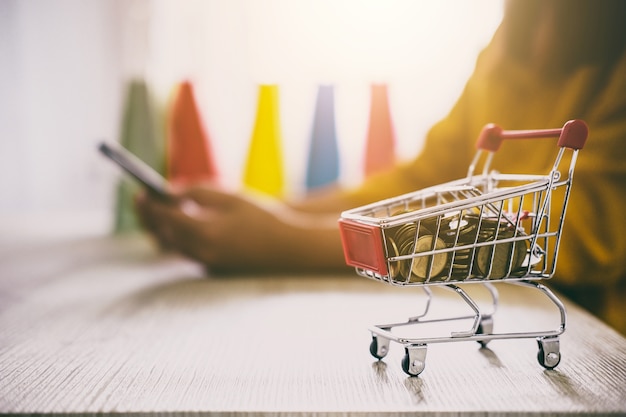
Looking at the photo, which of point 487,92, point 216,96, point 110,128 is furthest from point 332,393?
point 110,128

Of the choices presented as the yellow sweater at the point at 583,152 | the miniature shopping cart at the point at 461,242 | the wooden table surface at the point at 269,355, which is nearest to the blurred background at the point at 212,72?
the yellow sweater at the point at 583,152

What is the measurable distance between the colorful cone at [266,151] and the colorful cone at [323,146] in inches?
2.9

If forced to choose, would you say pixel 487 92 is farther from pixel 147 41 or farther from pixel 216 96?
pixel 147 41

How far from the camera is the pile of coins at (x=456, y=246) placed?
1.45 feet

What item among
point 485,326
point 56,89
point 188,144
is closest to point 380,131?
point 188,144

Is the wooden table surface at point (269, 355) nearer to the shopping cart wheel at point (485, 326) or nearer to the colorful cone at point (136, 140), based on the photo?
the shopping cart wheel at point (485, 326)

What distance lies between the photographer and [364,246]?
45cm

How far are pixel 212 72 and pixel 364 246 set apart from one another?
124cm

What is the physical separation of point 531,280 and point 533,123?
392 mm

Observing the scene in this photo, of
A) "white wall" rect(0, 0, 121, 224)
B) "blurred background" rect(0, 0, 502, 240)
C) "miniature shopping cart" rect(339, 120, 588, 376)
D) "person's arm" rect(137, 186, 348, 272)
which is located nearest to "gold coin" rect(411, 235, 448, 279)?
"miniature shopping cart" rect(339, 120, 588, 376)

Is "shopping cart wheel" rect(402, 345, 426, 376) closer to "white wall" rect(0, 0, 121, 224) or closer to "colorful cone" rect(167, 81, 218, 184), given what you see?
"colorful cone" rect(167, 81, 218, 184)

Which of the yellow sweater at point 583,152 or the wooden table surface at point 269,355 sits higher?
the yellow sweater at point 583,152

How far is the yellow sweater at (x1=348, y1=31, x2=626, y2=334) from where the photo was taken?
644 mm

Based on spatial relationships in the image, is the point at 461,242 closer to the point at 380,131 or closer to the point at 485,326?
the point at 485,326
